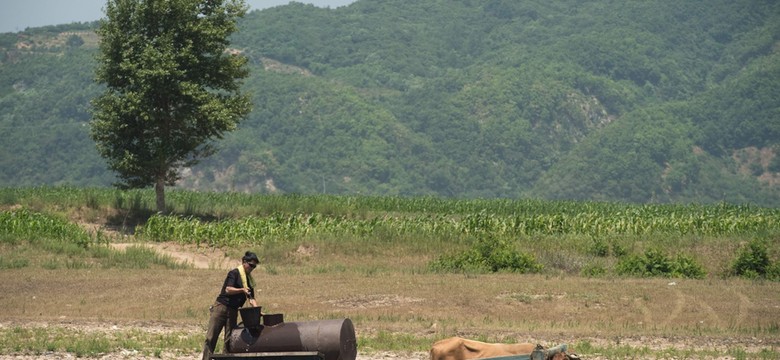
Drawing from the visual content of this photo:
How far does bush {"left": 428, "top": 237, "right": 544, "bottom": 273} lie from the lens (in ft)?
120

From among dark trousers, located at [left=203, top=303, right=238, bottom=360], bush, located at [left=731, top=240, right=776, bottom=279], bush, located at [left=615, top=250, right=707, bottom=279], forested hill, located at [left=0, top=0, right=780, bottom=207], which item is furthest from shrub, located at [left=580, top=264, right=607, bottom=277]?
forested hill, located at [left=0, top=0, right=780, bottom=207]

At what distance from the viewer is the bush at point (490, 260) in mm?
36625

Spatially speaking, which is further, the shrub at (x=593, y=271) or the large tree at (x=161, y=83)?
the large tree at (x=161, y=83)

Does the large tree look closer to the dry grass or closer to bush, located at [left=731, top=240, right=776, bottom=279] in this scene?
the dry grass

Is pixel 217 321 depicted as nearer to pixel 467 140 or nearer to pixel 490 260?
pixel 490 260

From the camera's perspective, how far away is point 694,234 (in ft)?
Answer: 148

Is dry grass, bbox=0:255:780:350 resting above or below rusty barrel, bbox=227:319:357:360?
below

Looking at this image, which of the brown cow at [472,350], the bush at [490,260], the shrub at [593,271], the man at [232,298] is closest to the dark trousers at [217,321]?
the man at [232,298]

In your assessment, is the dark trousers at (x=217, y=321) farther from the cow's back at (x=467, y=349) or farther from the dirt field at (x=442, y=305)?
the dirt field at (x=442, y=305)

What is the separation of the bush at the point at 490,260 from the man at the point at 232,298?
59.1 ft

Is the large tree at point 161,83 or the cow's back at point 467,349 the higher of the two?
the large tree at point 161,83

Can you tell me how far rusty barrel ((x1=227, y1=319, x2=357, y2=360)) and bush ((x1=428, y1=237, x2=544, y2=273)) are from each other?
60.6 ft

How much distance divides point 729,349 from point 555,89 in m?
162

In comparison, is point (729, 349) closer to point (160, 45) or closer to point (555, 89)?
point (160, 45)
